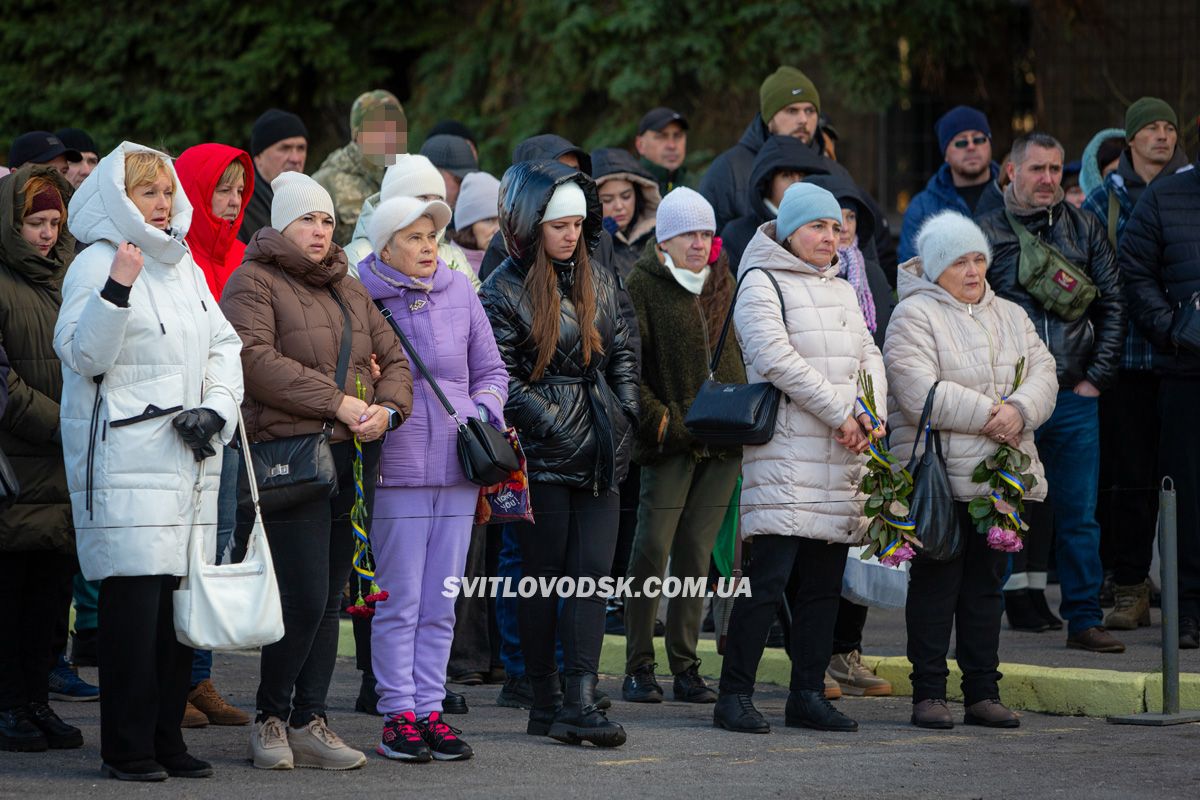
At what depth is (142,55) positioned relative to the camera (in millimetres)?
19859

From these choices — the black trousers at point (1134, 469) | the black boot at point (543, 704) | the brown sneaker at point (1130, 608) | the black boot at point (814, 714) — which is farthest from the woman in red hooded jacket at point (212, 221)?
the black trousers at point (1134, 469)

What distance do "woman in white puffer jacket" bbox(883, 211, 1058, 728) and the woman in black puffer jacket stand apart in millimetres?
1356

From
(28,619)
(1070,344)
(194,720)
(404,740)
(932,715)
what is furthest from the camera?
(1070,344)

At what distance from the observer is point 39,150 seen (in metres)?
9.68

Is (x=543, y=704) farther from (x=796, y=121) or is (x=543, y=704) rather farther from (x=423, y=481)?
(x=796, y=121)

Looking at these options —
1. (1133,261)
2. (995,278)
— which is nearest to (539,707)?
(995,278)

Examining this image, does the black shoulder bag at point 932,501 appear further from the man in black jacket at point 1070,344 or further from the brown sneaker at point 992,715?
the man in black jacket at point 1070,344

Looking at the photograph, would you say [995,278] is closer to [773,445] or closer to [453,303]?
[773,445]

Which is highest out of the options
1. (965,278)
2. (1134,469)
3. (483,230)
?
(483,230)

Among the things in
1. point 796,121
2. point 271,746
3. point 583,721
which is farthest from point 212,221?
point 796,121

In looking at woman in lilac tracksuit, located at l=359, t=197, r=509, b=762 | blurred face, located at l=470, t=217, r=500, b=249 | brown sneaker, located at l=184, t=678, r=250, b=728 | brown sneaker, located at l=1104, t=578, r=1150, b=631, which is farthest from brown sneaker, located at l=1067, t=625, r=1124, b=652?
brown sneaker, located at l=184, t=678, r=250, b=728

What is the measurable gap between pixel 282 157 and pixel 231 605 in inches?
163

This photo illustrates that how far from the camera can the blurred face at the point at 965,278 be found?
27.2 ft

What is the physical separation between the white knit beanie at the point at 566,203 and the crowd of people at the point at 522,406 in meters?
0.01
